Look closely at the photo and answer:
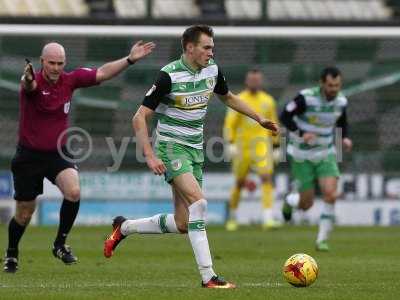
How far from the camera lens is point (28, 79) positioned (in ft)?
37.0

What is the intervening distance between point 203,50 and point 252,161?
10486 mm

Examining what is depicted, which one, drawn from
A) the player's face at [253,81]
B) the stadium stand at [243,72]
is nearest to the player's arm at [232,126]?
the player's face at [253,81]

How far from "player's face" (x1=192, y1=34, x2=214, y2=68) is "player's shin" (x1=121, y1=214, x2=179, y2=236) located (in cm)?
151

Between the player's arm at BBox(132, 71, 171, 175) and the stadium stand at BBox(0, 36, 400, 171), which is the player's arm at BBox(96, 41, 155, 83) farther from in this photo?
the stadium stand at BBox(0, 36, 400, 171)

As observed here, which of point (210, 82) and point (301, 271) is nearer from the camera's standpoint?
point (301, 271)

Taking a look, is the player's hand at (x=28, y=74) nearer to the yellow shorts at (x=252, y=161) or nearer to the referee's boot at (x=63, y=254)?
the referee's boot at (x=63, y=254)

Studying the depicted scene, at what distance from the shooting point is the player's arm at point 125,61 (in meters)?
11.2

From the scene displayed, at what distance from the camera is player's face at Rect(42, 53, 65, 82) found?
38.0 ft

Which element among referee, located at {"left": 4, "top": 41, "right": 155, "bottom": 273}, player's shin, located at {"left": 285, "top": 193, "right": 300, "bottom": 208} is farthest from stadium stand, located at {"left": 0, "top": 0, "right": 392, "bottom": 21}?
referee, located at {"left": 4, "top": 41, "right": 155, "bottom": 273}

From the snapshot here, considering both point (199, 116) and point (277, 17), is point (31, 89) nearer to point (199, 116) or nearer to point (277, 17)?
point (199, 116)

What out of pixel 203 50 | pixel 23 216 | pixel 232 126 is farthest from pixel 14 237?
pixel 232 126

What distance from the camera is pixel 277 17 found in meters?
24.9

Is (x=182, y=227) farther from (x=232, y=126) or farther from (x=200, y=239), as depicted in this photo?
(x=232, y=126)

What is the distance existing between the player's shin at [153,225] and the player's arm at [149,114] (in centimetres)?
108
